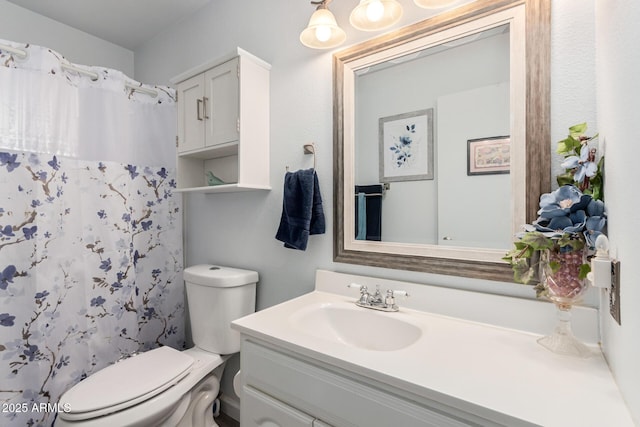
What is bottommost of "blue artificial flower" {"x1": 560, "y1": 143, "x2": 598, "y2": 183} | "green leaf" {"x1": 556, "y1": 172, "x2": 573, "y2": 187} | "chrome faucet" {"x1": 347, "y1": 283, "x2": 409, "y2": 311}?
"chrome faucet" {"x1": 347, "y1": 283, "x2": 409, "y2": 311}

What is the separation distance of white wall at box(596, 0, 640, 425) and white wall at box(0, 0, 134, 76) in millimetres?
2904

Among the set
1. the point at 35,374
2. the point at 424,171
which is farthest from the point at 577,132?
the point at 35,374

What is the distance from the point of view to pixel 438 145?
1.12 metres

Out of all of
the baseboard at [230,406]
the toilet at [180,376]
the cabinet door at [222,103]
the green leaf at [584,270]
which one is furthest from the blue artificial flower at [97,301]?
the green leaf at [584,270]

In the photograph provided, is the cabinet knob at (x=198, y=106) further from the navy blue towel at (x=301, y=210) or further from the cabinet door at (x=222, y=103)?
the navy blue towel at (x=301, y=210)

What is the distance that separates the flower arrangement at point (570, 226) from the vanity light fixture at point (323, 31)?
3.03 ft

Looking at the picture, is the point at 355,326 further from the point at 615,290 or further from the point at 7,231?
the point at 7,231

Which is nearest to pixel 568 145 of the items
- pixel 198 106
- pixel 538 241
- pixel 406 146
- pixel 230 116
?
pixel 538 241

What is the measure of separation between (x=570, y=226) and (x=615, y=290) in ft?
0.60

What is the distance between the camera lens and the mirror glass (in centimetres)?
94

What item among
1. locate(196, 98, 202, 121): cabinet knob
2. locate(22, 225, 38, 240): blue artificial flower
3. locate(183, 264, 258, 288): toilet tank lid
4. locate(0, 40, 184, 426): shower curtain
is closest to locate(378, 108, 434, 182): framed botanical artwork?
locate(183, 264, 258, 288): toilet tank lid

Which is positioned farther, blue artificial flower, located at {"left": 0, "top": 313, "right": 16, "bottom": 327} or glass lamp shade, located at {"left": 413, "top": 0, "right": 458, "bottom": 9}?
blue artificial flower, located at {"left": 0, "top": 313, "right": 16, "bottom": 327}

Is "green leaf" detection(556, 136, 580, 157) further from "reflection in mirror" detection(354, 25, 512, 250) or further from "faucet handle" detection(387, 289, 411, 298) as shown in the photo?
"faucet handle" detection(387, 289, 411, 298)

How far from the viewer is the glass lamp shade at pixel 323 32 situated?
1243 mm
